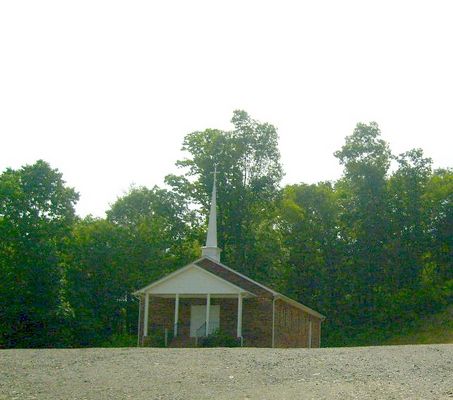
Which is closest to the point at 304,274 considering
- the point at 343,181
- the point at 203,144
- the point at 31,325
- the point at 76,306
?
the point at 343,181

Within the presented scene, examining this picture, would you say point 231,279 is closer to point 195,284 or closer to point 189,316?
point 195,284

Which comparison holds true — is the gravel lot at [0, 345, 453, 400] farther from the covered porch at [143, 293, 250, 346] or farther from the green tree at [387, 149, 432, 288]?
the green tree at [387, 149, 432, 288]

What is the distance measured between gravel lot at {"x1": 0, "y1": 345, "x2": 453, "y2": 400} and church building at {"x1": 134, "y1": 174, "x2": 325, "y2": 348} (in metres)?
13.9

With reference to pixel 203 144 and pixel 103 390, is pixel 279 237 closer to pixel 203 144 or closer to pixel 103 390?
pixel 203 144

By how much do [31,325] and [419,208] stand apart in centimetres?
2880

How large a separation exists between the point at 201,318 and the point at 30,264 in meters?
11.3

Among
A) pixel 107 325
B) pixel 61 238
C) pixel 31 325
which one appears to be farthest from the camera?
pixel 107 325

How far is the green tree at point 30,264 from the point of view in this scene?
147ft

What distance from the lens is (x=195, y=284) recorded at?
3834cm

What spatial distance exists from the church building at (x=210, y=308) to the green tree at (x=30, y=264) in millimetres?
6631

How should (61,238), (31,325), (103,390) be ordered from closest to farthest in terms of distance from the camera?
(103,390) < (31,325) < (61,238)

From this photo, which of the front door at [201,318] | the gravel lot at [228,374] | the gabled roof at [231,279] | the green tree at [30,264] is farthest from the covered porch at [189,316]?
the gravel lot at [228,374]

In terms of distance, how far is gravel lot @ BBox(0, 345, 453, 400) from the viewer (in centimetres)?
1647

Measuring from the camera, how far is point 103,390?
16953mm
